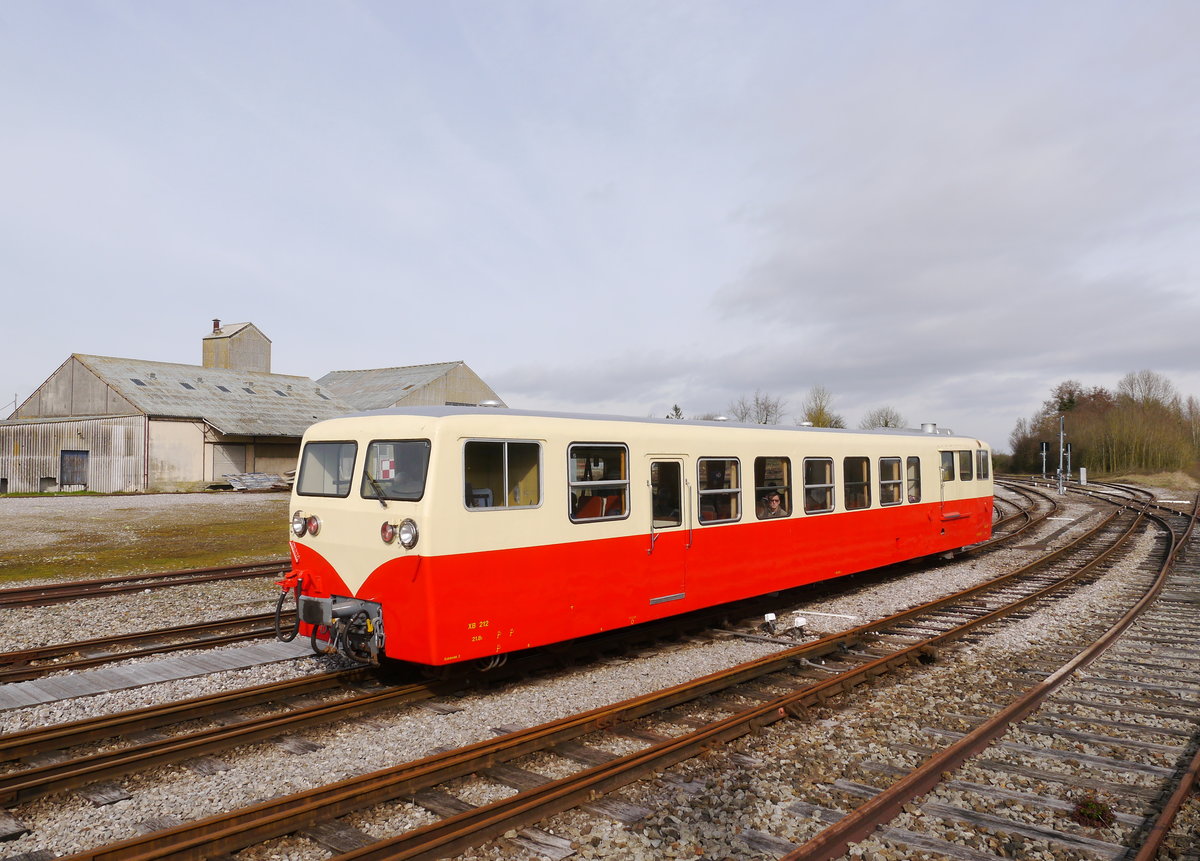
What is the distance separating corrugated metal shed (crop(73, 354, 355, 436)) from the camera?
126 feet

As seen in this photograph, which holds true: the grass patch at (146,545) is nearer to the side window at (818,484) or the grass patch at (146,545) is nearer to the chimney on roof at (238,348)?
the side window at (818,484)

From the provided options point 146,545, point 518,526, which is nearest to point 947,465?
point 518,526

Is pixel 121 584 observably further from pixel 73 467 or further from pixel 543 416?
pixel 73 467

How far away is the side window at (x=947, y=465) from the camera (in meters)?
15.3

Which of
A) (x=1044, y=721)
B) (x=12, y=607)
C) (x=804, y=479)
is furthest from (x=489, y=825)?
(x=12, y=607)

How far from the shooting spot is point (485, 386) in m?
54.7

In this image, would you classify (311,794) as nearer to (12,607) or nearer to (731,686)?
(731,686)

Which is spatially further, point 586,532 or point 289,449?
point 289,449

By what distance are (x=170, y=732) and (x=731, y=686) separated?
16.8 ft

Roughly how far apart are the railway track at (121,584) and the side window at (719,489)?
9551 millimetres

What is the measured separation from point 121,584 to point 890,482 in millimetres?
13630

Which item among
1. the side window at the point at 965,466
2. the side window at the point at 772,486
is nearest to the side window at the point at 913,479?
the side window at the point at 965,466

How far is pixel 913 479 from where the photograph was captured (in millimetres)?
14289

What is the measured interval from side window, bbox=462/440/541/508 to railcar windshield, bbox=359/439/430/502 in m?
0.40
